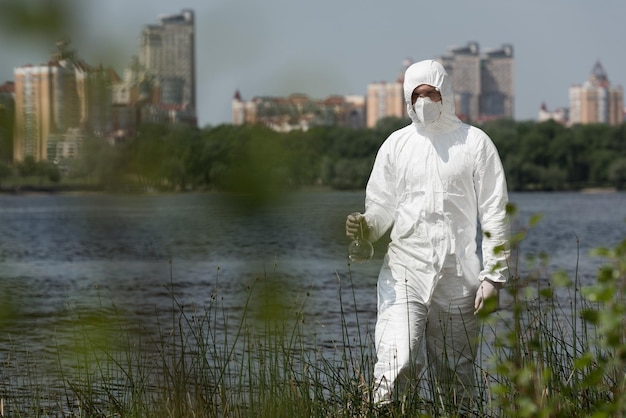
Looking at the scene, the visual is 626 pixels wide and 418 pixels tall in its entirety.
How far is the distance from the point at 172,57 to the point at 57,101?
0.08 metres

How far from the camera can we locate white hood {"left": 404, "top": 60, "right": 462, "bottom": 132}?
3699mm

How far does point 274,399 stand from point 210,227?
2.78m

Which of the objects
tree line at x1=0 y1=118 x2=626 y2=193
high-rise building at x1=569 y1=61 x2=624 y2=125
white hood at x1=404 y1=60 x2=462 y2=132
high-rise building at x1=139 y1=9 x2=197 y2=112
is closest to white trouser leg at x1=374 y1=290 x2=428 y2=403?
white hood at x1=404 y1=60 x2=462 y2=132

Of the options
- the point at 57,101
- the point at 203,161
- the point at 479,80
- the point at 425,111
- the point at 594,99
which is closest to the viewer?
the point at 57,101

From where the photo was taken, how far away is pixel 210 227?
0.98 metres

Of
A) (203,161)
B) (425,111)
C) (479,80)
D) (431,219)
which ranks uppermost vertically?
(479,80)

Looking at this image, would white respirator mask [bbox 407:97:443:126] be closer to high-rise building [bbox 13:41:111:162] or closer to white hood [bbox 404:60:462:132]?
white hood [bbox 404:60:462:132]

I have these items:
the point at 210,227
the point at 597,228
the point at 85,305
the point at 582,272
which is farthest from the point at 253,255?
the point at 597,228

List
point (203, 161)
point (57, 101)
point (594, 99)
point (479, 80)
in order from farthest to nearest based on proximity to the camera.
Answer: point (594, 99), point (479, 80), point (203, 161), point (57, 101)

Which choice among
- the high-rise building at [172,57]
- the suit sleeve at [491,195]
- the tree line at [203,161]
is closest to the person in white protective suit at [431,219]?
the suit sleeve at [491,195]

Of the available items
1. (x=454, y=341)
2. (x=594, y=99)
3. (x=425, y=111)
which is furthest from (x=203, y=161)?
(x=594, y=99)

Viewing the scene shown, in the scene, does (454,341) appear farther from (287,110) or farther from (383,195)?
(287,110)

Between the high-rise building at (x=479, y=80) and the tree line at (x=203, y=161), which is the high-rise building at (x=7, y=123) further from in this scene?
the high-rise building at (x=479, y=80)

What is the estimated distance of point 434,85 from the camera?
3.71m
